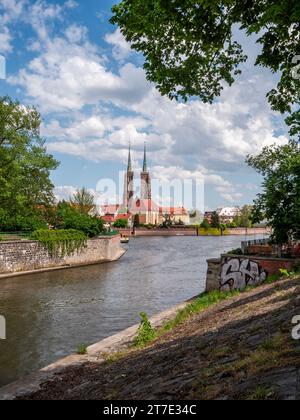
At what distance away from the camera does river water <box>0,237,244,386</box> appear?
48.4ft

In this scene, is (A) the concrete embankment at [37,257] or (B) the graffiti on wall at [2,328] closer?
(B) the graffiti on wall at [2,328]

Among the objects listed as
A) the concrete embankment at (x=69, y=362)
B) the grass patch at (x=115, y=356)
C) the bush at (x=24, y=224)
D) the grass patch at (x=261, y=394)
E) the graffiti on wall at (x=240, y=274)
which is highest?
the bush at (x=24, y=224)

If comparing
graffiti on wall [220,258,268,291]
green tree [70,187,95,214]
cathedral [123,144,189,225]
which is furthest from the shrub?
cathedral [123,144,189,225]

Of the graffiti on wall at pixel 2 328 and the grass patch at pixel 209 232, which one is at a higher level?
the grass patch at pixel 209 232

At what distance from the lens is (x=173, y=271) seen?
3847 cm

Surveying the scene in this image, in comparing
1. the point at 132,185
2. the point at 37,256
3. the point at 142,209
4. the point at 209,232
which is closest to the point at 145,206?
the point at 142,209

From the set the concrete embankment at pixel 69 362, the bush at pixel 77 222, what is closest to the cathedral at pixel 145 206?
the bush at pixel 77 222

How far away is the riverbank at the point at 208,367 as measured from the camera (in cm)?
540

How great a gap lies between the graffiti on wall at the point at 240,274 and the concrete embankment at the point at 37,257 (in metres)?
18.7

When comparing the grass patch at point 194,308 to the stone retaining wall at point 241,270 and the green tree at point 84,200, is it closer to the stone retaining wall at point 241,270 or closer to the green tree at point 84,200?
the stone retaining wall at point 241,270

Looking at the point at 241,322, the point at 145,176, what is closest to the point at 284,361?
the point at 241,322

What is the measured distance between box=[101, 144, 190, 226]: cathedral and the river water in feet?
364

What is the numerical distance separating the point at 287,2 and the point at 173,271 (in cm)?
3351

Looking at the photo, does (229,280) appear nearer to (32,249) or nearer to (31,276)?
(31,276)
